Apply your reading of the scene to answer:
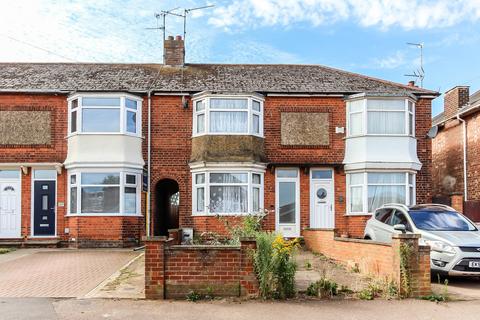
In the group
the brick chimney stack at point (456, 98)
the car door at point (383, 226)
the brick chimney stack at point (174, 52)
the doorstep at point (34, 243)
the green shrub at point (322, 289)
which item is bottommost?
the doorstep at point (34, 243)

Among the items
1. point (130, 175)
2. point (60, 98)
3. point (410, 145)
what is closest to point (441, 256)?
point (410, 145)

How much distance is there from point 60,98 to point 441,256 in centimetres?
1452

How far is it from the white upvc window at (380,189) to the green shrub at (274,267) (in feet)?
36.0

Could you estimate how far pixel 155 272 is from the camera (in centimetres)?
912

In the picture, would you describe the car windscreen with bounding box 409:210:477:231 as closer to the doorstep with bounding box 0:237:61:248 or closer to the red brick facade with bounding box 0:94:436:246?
the red brick facade with bounding box 0:94:436:246

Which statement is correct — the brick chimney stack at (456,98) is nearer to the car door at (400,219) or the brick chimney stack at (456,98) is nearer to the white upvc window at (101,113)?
the car door at (400,219)

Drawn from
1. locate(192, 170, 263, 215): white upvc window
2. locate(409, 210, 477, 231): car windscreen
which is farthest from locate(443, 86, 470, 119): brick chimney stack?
locate(409, 210, 477, 231): car windscreen

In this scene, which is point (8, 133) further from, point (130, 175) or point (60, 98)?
point (130, 175)

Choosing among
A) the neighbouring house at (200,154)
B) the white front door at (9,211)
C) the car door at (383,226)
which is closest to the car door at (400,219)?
the car door at (383,226)

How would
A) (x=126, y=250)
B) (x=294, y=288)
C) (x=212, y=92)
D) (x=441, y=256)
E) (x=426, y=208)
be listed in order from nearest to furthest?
(x=294, y=288) < (x=441, y=256) < (x=426, y=208) < (x=126, y=250) < (x=212, y=92)

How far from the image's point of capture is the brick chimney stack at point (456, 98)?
80.0 feet

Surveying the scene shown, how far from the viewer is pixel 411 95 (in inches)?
782

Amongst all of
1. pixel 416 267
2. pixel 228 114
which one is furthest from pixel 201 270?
pixel 228 114

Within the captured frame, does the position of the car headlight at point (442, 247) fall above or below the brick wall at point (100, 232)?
above
